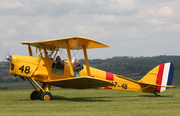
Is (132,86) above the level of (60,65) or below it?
below

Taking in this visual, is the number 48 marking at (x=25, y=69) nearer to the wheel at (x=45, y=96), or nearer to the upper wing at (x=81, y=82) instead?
the upper wing at (x=81, y=82)

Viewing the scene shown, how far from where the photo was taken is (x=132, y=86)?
44.0ft

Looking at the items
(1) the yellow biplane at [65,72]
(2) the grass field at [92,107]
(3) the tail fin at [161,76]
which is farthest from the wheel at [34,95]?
(3) the tail fin at [161,76]

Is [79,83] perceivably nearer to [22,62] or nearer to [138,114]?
[22,62]

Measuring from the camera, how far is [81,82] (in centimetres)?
1094

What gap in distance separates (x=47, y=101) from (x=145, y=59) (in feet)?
299

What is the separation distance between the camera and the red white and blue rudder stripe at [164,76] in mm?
13232

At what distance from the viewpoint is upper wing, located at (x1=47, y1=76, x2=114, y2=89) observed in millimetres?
10344

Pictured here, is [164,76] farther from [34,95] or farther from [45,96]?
[34,95]

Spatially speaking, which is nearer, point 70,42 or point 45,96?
point 45,96

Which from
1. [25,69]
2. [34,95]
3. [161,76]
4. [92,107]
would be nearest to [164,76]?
[161,76]

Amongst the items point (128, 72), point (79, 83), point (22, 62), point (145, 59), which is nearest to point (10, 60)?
point (22, 62)

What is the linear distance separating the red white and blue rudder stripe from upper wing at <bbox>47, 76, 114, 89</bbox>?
3992 millimetres

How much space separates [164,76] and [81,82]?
17.8ft
